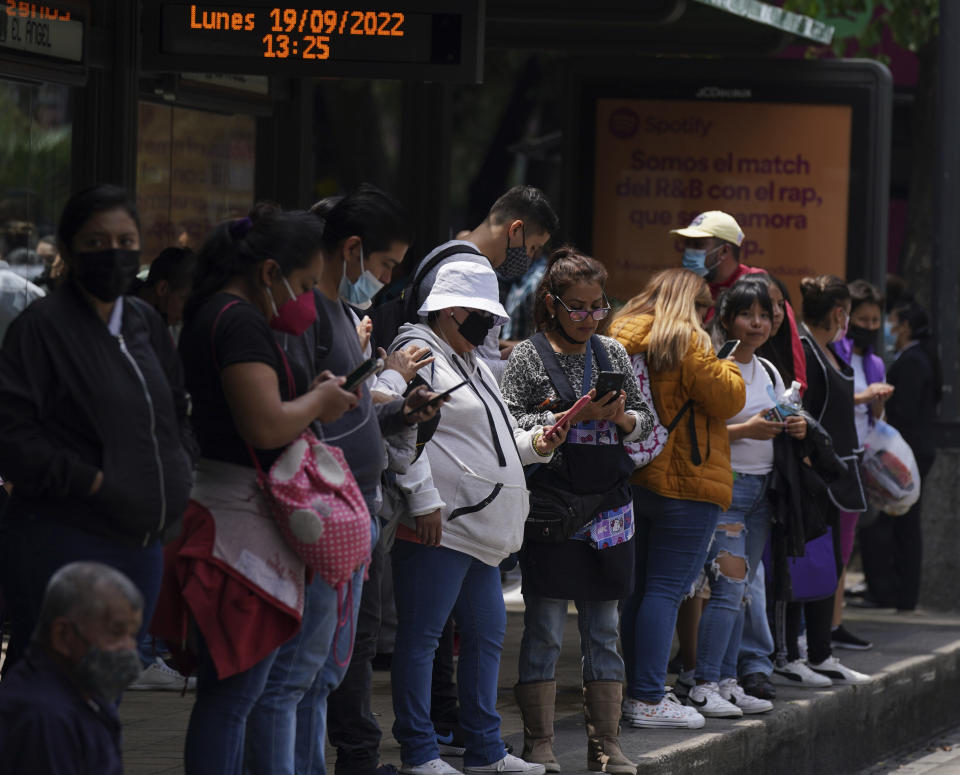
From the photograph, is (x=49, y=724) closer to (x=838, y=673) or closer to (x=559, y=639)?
(x=559, y=639)

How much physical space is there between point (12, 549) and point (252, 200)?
202 inches

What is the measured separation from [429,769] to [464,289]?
141 cm

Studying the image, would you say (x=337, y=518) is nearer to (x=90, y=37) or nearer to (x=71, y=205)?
(x=71, y=205)

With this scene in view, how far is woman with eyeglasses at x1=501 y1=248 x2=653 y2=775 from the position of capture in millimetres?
5848

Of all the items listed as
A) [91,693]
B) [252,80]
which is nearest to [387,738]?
[91,693]

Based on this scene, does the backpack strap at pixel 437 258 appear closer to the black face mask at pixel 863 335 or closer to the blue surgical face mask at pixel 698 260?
the blue surgical face mask at pixel 698 260

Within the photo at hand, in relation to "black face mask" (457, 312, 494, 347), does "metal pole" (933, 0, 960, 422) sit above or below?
above

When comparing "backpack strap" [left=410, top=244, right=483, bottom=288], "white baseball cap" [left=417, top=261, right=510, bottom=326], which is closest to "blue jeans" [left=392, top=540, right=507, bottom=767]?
"white baseball cap" [left=417, top=261, right=510, bottom=326]

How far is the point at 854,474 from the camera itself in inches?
323

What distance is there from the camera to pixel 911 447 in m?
10.9

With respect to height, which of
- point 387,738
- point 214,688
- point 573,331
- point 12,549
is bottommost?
point 387,738

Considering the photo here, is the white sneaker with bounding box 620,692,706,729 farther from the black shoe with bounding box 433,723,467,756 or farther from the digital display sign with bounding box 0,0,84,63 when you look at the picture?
the digital display sign with bounding box 0,0,84,63

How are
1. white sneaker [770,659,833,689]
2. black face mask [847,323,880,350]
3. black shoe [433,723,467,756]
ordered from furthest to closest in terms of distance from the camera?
black face mask [847,323,880,350] < white sneaker [770,659,833,689] < black shoe [433,723,467,756]

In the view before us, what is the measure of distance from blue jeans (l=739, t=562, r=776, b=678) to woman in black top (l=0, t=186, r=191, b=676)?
12.4ft
